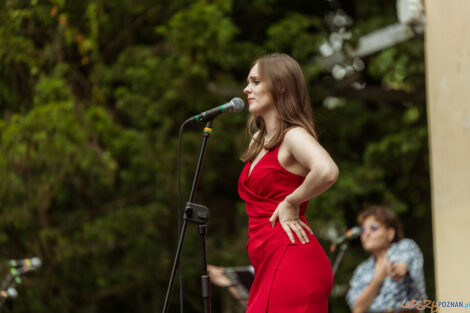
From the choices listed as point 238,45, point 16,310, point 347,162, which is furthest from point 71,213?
point 347,162

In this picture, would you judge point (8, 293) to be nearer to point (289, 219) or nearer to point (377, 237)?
point (377, 237)

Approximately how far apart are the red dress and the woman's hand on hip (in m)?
0.02

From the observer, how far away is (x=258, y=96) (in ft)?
9.08

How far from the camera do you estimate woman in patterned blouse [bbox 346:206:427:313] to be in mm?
4500

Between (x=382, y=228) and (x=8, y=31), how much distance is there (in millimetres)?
4832

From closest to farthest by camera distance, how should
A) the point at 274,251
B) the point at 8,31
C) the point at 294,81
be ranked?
1. the point at 274,251
2. the point at 294,81
3. the point at 8,31

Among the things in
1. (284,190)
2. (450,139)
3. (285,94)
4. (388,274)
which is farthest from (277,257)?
(388,274)

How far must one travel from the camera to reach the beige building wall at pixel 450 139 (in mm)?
3602

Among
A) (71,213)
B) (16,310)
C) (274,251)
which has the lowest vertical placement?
(16,310)

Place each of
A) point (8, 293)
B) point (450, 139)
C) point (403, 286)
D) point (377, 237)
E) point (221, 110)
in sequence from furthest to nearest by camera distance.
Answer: point (8, 293) → point (377, 237) → point (403, 286) → point (450, 139) → point (221, 110)

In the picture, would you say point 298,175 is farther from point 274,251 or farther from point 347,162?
point 347,162

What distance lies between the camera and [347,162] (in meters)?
9.71

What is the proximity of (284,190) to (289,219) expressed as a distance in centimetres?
13

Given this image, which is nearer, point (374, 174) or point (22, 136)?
point (22, 136)
